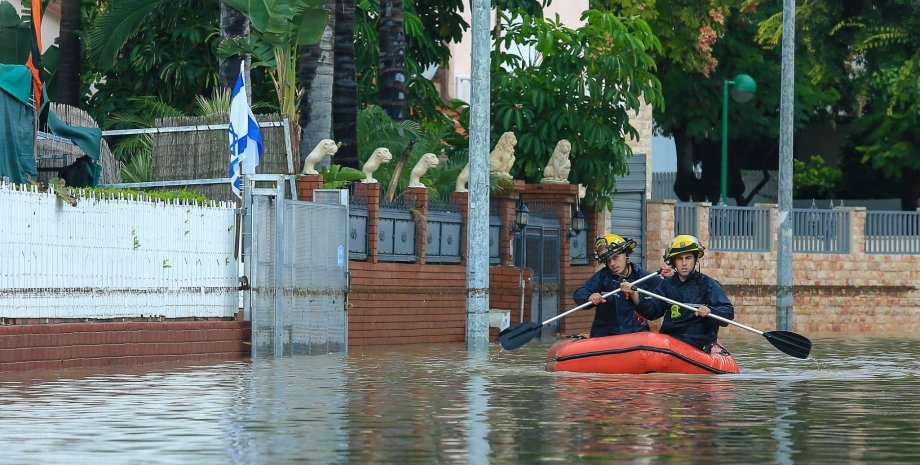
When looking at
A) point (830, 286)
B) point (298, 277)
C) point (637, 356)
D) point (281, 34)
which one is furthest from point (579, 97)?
point (637, 356)

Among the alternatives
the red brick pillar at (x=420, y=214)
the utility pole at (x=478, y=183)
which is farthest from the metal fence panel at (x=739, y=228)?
the utility pole at (x=478, y=183)

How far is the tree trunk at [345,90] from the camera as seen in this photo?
30969 mm

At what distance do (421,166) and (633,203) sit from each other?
11013mm

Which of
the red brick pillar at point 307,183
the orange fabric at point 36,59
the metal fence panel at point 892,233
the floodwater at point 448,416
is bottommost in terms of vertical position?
the floodwater at point 448,416

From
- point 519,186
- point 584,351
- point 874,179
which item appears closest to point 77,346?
point 584,351

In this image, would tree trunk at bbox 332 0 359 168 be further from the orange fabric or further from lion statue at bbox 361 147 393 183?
the orange fabric

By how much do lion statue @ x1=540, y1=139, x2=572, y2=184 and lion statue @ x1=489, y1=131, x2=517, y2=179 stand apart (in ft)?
4.70

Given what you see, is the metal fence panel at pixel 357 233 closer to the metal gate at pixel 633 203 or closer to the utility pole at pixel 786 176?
the utility pole at pixel 786 176

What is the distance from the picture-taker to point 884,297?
141ft

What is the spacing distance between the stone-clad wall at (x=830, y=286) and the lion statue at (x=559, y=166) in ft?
19.3

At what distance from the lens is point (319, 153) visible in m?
27.3

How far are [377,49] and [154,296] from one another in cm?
1433

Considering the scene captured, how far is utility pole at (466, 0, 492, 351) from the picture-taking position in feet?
86.5

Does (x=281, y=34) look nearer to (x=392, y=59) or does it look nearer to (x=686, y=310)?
(x=392, y=59)
